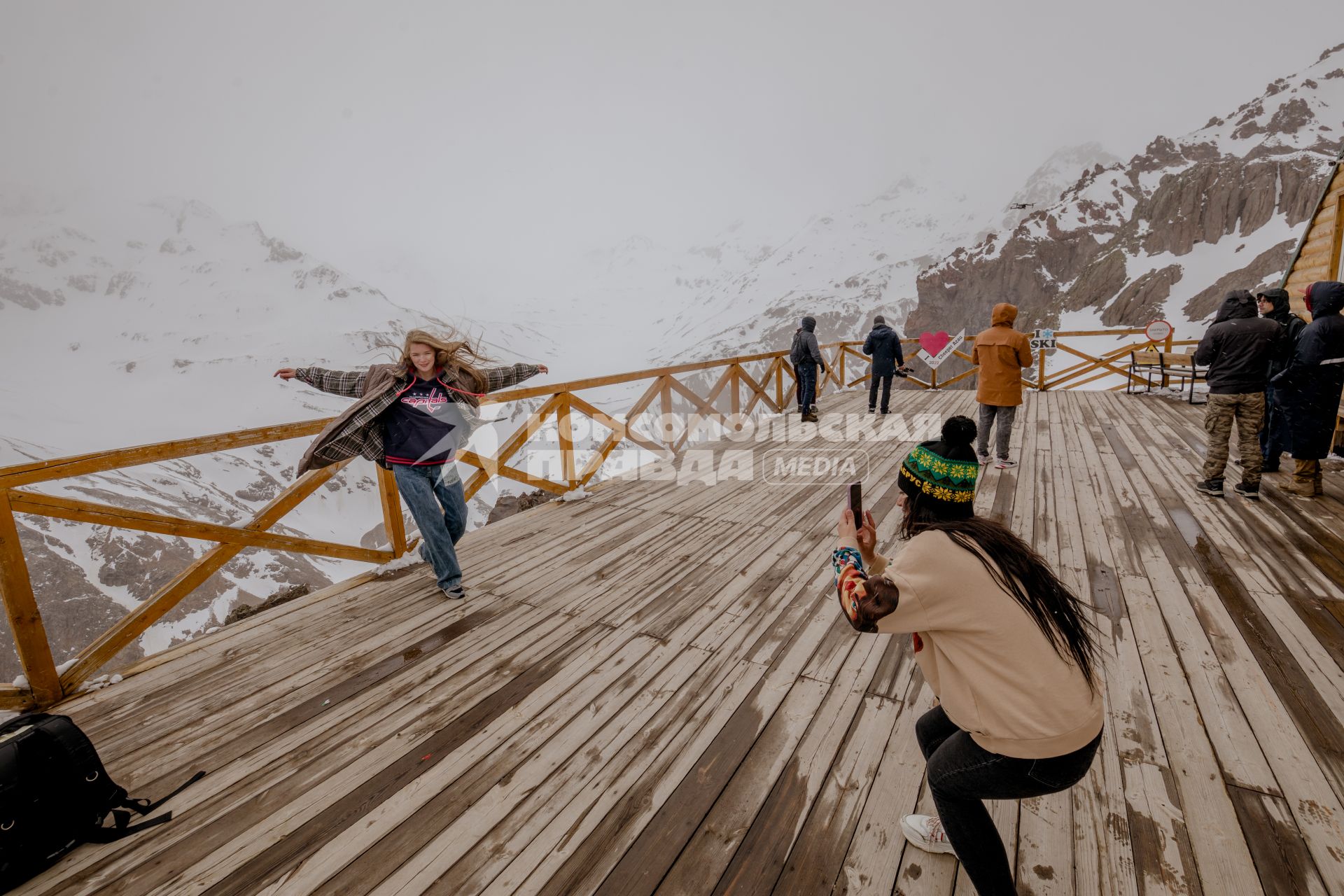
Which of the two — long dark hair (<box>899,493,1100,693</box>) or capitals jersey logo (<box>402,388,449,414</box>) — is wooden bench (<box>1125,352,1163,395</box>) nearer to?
long dark hair (<box>899,493,1100,693</box>)

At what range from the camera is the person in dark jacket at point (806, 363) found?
876cm

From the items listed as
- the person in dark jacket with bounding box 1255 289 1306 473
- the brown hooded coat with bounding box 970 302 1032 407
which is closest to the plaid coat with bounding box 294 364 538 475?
the brown hooded coat with bounding box 970 302 1032 407

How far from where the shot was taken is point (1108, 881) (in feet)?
5.53

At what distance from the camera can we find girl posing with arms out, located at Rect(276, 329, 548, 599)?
333 centimetres

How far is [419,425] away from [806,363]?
6832 millimetres

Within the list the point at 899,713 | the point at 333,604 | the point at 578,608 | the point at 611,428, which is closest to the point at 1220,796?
the point at 899,713

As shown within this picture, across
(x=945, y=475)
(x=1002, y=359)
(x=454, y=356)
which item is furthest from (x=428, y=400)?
(x=1002, y=359)

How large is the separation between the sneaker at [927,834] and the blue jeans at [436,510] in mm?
2899

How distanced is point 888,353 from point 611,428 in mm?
5381

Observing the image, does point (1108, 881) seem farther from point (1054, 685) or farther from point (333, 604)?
point (333, 604)

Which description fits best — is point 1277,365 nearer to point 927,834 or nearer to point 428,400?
point 927,834

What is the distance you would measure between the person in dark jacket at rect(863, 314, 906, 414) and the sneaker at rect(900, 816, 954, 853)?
25.4 feet

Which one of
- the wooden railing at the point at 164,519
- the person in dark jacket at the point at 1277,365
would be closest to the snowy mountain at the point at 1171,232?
the person in dark jacket at the point at 1277,365

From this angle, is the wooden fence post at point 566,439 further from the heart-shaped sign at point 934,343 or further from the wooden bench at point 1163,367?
the wooden bench at point 1163,367
